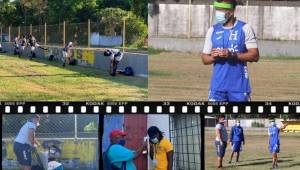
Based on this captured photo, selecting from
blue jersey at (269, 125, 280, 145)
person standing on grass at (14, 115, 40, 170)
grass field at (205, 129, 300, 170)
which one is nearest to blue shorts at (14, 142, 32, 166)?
person standing on grass at (14, 115, 40, 170)

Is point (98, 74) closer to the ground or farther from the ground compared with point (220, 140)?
farther from the ground

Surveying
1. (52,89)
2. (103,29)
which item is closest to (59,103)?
(52,89)

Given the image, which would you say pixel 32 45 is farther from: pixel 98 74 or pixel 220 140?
pixel 220 140

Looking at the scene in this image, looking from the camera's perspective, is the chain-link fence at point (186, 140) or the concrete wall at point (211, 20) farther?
the chain-link fence at point (186, 140)

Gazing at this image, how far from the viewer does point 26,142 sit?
13570 mm

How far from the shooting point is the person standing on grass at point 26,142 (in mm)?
13547

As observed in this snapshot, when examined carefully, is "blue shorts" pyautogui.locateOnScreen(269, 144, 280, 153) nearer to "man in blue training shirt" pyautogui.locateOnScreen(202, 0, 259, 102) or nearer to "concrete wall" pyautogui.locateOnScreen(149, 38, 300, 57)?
"man in blue training shirt" pyautogui.locateOnScreen(202, 0, 259, 102)

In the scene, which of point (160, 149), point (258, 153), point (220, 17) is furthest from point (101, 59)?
point (258, 153)

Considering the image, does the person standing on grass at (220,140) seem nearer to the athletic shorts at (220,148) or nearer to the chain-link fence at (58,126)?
the athletic shorts at (220,148)

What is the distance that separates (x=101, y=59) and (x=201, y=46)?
1288 millimetres

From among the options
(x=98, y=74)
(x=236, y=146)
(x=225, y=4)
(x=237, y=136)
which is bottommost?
(x=236, y=146)

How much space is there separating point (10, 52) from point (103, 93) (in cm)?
133

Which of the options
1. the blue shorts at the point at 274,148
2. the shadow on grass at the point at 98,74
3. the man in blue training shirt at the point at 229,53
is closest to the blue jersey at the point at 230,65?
the man in blue training shirt at the point at 229,53

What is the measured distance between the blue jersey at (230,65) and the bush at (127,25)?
913mm
